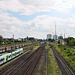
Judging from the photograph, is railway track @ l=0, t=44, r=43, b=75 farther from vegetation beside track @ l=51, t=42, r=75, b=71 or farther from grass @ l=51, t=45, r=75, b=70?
grass @ l=51, t=45, r=75, b=70

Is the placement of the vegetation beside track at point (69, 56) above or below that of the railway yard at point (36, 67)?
above

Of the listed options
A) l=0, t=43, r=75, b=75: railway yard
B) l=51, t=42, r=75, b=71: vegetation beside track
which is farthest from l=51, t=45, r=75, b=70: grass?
l=0, t=43, r=75, b=75: railway yard

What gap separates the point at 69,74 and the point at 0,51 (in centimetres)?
3697

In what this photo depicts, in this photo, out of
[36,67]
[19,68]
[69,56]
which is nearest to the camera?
[19,68]

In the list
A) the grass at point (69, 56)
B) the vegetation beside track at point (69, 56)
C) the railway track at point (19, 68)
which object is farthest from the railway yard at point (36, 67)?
the grass at point (69, 56)

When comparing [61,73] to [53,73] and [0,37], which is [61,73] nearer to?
[53,73]

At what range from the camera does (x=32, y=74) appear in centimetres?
1928

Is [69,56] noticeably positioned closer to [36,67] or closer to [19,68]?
[36,67]

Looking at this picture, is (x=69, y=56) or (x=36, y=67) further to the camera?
(x=69, y=56)

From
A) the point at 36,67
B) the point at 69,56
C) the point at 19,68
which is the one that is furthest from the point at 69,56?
the point at 19,68

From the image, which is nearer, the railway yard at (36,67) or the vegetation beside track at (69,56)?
the railway yard at (36,67)

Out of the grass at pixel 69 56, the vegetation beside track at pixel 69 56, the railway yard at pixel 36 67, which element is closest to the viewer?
the railway yard at pixel 36 67

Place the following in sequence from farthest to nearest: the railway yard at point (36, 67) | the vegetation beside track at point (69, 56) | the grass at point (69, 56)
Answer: the grass at point (69, 56) < the vegetation beside track at point (69, 56) < the railway yard at point (36, 67)

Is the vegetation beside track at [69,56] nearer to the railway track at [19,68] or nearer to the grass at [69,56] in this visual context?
the grass at [69,56]
